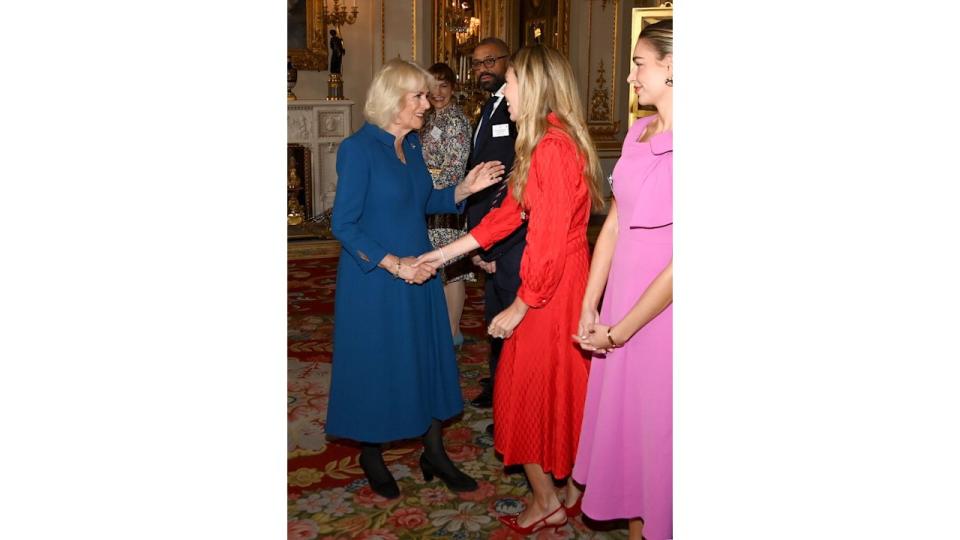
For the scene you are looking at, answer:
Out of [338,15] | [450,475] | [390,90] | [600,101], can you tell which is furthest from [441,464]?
[600,101]

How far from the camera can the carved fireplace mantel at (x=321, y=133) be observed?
10.7m

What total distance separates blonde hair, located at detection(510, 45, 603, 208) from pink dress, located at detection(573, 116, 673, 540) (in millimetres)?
363

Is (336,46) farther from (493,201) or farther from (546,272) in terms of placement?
(546,272)

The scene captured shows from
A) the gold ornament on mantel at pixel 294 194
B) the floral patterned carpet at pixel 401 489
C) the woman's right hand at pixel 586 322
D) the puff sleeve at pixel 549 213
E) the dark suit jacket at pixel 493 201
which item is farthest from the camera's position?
the gold ornament on mantel at pixel 294 194

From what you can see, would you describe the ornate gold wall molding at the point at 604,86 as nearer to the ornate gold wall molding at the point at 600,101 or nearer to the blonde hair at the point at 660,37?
the ornate gold wall molding at the point at 600,101

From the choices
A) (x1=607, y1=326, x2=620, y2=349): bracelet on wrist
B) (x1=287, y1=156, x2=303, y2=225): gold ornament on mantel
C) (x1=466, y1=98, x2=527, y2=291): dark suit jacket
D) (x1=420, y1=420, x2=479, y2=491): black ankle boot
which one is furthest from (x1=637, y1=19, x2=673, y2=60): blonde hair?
(x1=287, y1=156, x2=303, y2=225): gold ornament on mantel

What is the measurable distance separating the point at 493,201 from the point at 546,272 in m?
1.25

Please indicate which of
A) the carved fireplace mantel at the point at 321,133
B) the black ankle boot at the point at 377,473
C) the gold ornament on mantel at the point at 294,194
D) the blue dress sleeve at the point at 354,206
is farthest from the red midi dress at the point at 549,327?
the carved fireplace mantel at the point at 321,133

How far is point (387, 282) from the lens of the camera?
3.21m

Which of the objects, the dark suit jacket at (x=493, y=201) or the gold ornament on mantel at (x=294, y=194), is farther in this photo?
the gold ornament on mantel at (x=294, y=194)

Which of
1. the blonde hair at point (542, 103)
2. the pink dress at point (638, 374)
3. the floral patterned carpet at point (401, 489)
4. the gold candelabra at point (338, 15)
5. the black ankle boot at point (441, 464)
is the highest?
the gold candelabra at point (338, 15)

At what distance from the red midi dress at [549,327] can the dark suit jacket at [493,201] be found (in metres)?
0.54
